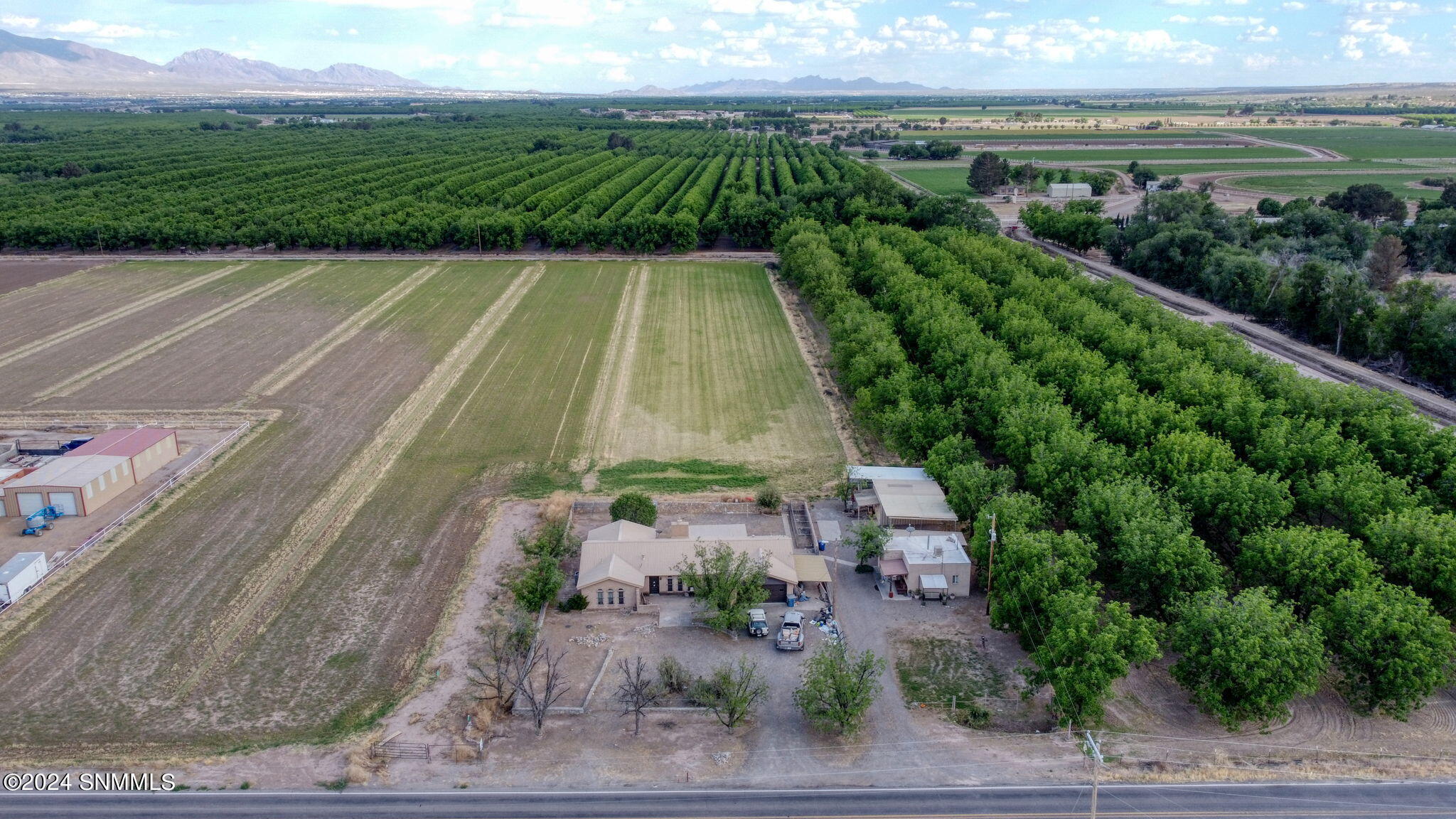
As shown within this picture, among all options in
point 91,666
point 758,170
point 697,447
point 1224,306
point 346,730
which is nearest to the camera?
point 346,730

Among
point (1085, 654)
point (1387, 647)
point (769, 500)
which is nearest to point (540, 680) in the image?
point (769, 500)

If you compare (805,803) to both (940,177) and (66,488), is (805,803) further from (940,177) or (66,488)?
(940,177)

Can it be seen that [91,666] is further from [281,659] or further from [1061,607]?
[1061,607]

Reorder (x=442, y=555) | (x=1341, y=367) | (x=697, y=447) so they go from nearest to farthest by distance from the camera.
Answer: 1. (x=442, y=555)
2. (x=697, y=447)
3. (x=1341, y=367)

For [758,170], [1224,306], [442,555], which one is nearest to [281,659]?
[442,555]

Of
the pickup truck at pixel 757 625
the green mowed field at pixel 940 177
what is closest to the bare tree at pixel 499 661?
the pickup truck at pixel 757 625

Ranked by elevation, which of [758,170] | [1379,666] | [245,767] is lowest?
[245,767]

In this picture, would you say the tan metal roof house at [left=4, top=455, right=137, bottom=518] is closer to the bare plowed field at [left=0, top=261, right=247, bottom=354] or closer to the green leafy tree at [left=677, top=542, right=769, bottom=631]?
the green leafy tree at [left=677, top=542, right=769, bottom=631]
